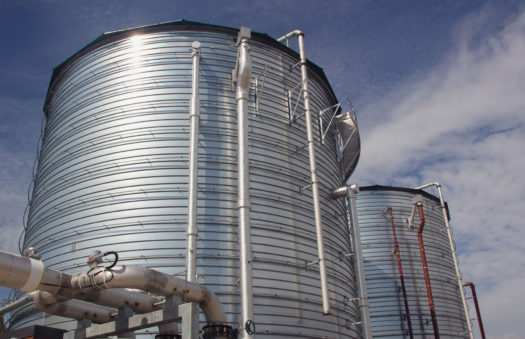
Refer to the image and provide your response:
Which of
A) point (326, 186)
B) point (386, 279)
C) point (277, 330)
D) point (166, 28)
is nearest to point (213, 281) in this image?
point (277, 330)

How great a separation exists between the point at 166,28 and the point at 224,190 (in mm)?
7952

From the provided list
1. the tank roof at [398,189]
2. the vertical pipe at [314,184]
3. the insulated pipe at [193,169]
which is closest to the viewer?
the insulated pipe at [193,169]

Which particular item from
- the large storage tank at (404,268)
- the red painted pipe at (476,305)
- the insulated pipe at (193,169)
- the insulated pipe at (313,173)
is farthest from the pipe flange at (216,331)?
the red painted pipe at (476,305)

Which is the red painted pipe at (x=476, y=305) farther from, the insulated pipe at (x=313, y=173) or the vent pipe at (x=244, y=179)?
the vent pipe at (x=244, y=179)

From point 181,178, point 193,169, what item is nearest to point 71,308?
point 181,178

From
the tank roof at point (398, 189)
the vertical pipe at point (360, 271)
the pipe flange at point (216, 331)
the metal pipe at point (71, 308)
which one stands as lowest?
the pipe flange at point (216, 331)

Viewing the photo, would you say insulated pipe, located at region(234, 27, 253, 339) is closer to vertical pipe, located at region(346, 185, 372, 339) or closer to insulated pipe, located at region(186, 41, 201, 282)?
insulated pipe, located at region(186, 41, 201, 282)

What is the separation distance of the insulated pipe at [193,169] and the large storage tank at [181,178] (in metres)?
0.47

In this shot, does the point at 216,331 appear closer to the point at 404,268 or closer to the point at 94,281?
the point at 94,281

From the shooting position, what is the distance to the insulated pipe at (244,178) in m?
14.2

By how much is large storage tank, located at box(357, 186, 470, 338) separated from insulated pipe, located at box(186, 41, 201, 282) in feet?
62.5

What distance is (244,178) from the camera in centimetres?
1611

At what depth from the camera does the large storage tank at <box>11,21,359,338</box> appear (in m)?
15.8

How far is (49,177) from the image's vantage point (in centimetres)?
1947
